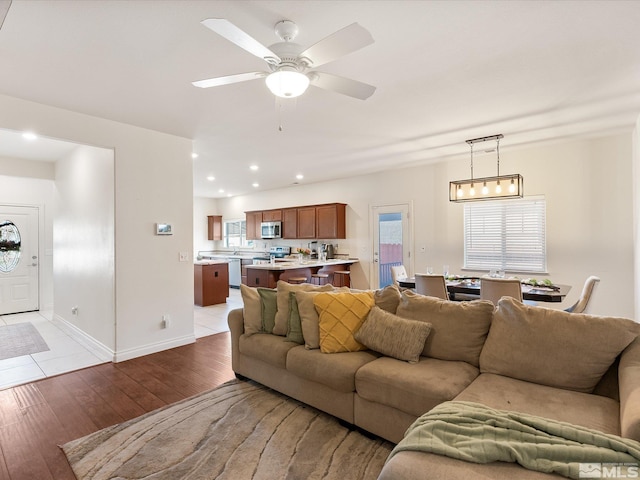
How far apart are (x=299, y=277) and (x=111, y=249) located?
314 cm

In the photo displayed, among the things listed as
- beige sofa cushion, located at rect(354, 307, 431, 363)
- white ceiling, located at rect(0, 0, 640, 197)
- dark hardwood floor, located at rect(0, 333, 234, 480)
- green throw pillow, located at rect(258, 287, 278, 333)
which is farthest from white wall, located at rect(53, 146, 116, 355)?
beige sofa cushion, located at rect(354, 307, 431, 363)

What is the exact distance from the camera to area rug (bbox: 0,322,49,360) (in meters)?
4.11

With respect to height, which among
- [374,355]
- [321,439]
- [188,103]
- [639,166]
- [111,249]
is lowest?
[321,439]

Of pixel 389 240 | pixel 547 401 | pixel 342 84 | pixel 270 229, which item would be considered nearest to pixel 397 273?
pixel 389 240

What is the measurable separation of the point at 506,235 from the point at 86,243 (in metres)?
6.27

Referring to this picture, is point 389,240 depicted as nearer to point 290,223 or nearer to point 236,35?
point 290,223

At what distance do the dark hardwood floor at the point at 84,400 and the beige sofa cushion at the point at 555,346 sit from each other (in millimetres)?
2506

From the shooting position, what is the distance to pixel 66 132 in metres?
3.45

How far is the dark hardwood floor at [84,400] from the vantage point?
2.18 meters

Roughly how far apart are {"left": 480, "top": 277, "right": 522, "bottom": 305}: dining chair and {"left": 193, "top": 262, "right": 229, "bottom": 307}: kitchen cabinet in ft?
16.8

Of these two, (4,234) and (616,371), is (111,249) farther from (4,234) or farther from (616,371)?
(616,371)

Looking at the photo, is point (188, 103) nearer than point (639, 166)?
Yes

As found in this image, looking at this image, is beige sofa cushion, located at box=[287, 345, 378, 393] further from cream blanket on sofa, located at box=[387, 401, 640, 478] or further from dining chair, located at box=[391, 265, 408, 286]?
dining chair, located at box=[391, 265, 408, 286]

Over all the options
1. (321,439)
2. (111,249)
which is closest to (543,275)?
(321,439)
